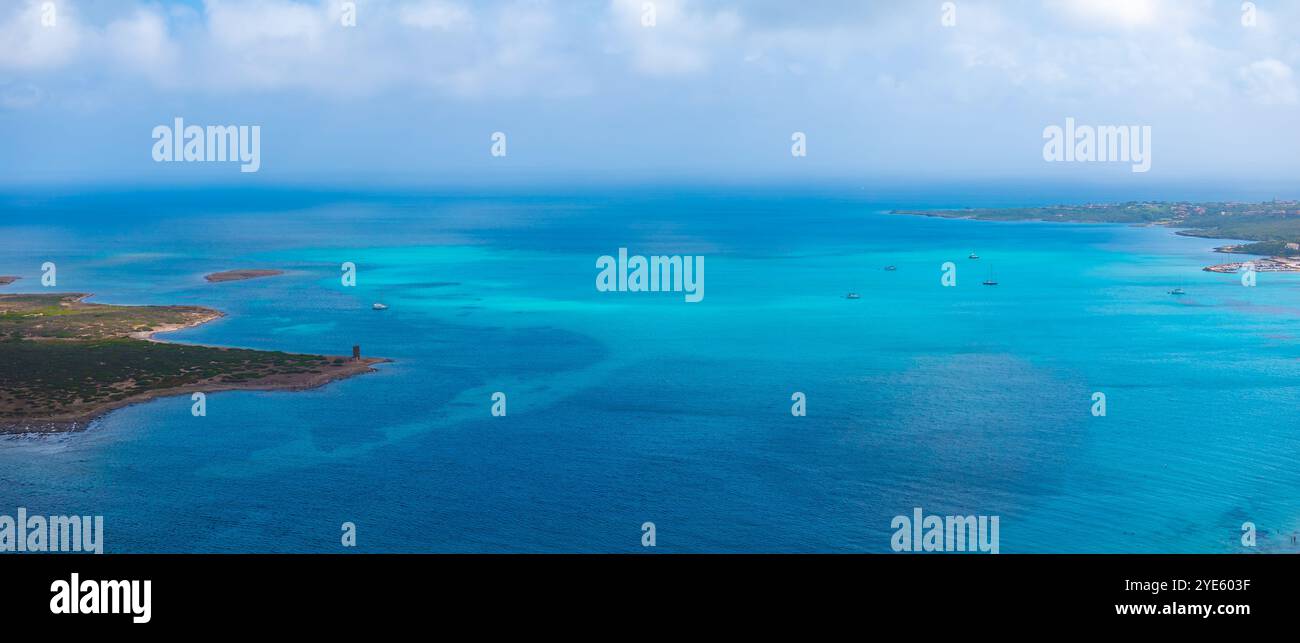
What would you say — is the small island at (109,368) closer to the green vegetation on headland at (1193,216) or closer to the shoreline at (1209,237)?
the shoreline at (1209,237)

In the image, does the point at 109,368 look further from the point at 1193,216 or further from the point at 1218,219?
the point at 1193,216

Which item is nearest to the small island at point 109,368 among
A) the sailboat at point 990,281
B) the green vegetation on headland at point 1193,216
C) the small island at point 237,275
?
the small island at point 237,275

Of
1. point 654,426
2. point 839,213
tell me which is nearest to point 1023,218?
point 839,213

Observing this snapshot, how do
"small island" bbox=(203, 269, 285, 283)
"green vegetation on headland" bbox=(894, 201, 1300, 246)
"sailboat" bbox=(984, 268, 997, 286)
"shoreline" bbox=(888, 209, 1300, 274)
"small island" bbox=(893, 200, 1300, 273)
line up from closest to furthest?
"sailboat" bbox=(984, 268, 997, 286)
"small island" bbox=(203, 269, 285, 283)
"shoreline" bbox=(888, 209, 1300, 274)
"small island" bbox=(893, 200, 1300, 273)
"green vegetation on headland" bbox=(894, 201, 1300, 246)

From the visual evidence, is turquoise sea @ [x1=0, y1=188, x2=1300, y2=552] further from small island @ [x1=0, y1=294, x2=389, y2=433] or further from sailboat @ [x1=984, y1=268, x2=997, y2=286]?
small island @ [x1=0, y1=294, x2=389, y2=433]

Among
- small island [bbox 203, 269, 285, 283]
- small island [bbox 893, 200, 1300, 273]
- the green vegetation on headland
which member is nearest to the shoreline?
small island [bbox 893, 200, 1300, 273]

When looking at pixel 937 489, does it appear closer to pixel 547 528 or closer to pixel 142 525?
pixel 547 528
